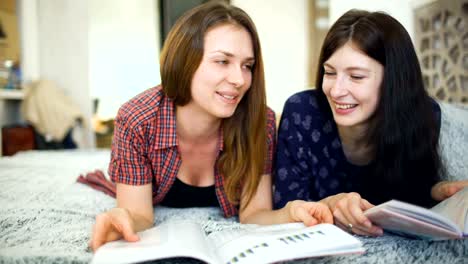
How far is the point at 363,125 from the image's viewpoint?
3.00 feet

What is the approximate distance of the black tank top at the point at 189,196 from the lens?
971mm

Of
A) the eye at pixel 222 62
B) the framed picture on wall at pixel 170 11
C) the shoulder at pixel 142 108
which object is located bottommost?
the shoulder at pixel 142 108

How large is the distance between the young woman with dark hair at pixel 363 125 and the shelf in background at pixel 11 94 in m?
2.52

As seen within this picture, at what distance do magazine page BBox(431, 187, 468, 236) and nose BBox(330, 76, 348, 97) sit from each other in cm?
31

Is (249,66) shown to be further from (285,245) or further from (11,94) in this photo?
(11,94)

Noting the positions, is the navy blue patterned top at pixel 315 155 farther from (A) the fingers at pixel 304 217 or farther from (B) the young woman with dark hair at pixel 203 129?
(A) the fingers at pixel 304 217

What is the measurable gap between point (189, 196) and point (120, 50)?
2818 mm

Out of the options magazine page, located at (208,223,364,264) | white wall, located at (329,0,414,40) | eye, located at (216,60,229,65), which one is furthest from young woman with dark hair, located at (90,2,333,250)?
white wall, located at (329,0,414,40)

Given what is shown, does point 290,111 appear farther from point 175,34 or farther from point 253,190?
point 175,34

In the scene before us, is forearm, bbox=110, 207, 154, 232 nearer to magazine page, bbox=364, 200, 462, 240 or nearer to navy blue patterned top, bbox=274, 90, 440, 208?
navy blue patterned top, bbox=274, 90, 440, 208

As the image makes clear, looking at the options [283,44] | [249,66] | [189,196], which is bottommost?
[189,196]

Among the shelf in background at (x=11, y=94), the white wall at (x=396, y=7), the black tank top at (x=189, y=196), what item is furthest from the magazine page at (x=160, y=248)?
the shelf in background at (x=11, y=94)

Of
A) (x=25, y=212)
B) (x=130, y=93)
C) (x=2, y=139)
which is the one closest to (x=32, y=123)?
(x=2, y=139)

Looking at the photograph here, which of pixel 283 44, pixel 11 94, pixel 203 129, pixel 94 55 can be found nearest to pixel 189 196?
pixel 203 129
